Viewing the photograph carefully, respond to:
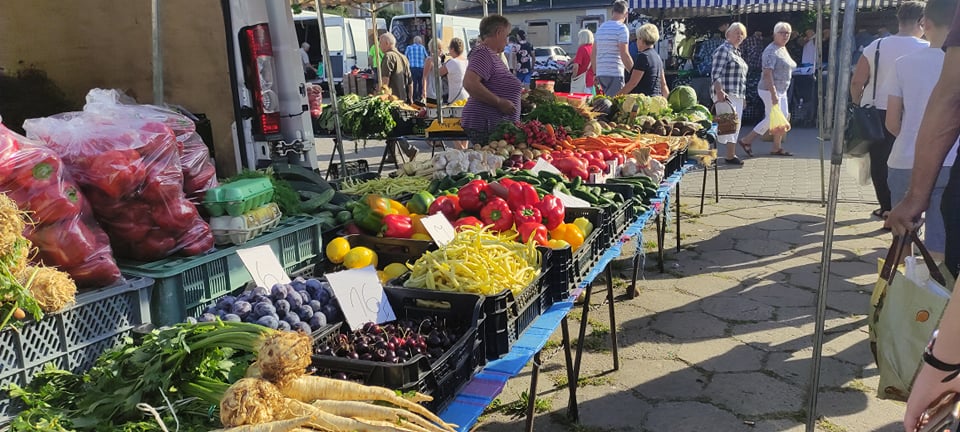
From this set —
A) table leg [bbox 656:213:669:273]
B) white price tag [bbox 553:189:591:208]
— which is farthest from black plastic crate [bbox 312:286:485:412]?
table leg [bbox 656:213:669:273]

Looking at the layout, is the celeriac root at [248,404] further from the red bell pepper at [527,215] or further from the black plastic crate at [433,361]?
the red bell pepper at [527,215]

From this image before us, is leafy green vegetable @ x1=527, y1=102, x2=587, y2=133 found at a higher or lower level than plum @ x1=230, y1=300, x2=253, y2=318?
higher

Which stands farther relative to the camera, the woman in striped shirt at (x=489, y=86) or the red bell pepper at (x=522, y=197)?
the woman in striped shirt at (x=489, y=86)

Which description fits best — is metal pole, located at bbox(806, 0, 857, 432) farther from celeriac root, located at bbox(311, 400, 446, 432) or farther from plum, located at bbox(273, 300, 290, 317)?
plum, located at bbox(273, 300, 290, 317)

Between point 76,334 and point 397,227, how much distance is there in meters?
1.43

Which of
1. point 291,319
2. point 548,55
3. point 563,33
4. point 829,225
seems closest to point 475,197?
point 291,319

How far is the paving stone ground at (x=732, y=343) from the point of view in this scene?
3.47 meters

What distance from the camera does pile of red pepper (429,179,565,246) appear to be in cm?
321

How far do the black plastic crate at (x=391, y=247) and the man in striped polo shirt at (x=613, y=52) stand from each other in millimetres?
6955

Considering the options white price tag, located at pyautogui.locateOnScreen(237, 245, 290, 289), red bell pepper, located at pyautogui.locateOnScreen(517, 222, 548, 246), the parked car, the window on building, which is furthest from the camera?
the window on building

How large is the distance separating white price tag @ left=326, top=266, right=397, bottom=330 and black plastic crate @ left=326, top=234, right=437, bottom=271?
0.54 meters

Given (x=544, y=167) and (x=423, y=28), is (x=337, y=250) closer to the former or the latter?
(x=544, y=167)

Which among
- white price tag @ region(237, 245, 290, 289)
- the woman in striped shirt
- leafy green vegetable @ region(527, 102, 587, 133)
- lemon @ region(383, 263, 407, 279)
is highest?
the woman in striped shirt

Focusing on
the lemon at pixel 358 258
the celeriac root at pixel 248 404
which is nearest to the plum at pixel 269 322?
the celeriac root at pixel 248 404
